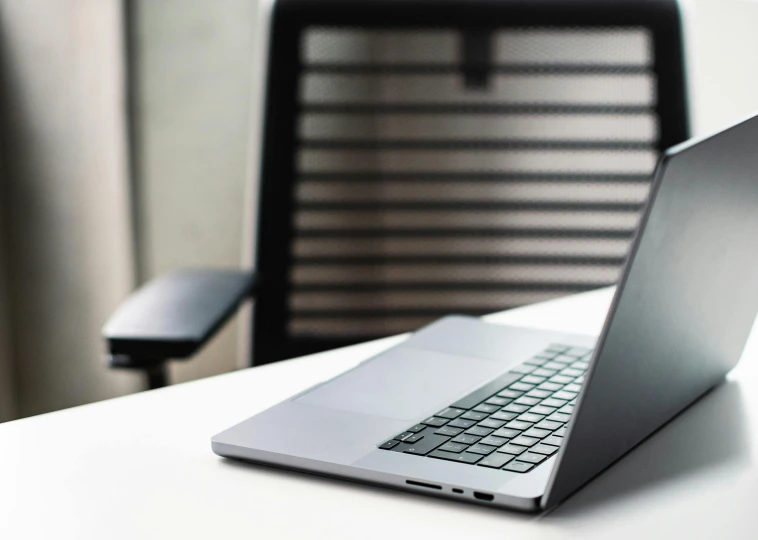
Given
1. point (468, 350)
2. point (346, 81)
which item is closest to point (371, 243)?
point (346, 81)

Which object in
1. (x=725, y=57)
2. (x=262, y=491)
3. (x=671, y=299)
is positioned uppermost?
(x=725, y=57)

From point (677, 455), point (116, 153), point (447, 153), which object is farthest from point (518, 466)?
point (116, 153)

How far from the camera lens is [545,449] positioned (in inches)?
21.0

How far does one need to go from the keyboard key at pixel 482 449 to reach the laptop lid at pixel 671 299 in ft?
0.16

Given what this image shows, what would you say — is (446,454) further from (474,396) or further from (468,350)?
(468,350)

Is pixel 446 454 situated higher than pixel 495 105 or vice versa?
pixel 495 105

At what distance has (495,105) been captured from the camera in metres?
1.18

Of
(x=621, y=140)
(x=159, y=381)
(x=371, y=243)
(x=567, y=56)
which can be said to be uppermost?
(x=567, y=56)

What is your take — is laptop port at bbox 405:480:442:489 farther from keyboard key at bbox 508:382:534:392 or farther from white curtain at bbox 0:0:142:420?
white curtain at bbox 0:0:142:420

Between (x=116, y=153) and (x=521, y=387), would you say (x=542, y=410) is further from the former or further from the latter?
(x=116, y=153)

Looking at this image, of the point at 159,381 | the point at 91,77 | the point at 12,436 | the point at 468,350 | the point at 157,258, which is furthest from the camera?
the point at 157,258

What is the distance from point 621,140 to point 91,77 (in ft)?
3.14

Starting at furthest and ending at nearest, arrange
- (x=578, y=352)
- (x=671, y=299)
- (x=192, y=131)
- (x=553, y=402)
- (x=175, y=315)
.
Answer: (x=192, y=131)
(x=175, y=315)
(x=578, y=352)
(x=553, y=402)
(x=671, y=299)

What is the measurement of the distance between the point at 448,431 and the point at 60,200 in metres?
1.30
